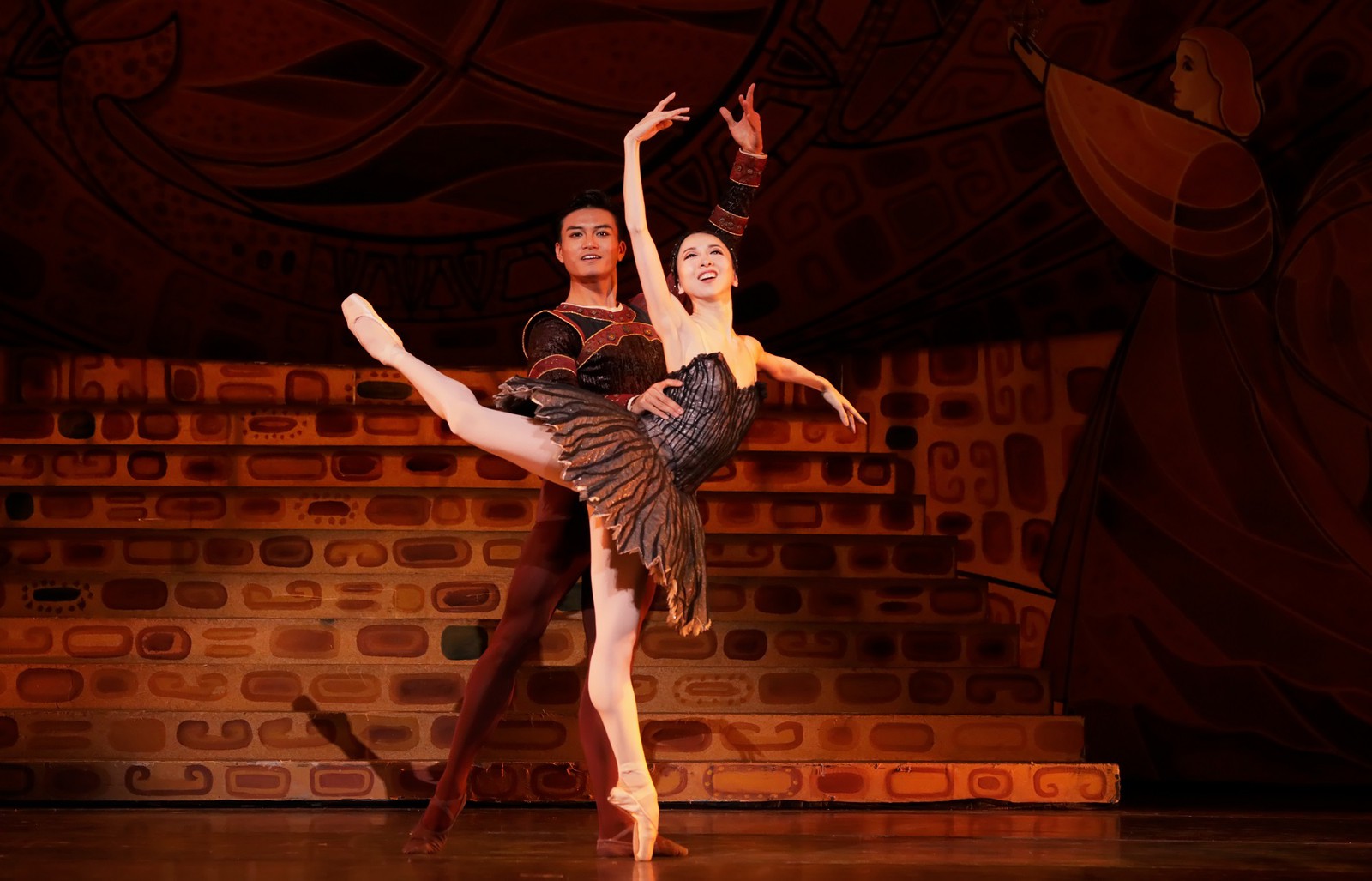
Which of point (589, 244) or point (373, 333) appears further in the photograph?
point (589, 244)

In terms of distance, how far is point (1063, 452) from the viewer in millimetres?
5906

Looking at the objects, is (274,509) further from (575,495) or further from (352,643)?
(575,495)

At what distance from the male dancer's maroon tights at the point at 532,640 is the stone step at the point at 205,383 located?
117 inches

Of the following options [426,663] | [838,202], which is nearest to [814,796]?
[426,663]

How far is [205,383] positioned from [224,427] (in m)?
0.59

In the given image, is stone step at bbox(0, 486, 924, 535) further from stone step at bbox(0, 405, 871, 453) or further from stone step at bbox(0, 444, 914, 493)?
stone step at bbox(0, 405, 871, 453)

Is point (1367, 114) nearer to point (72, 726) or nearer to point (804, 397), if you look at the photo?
point (804, 397)

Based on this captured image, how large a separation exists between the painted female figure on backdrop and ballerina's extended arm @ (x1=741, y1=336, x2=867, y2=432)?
110 inches

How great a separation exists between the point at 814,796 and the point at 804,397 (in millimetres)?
2347

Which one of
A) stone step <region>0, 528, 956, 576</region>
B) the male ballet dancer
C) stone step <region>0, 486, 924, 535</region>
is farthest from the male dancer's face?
stone step <region>0, 486, 924, 535</region>

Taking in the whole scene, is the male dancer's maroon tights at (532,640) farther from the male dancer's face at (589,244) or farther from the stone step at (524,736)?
the stone step at (524,736)

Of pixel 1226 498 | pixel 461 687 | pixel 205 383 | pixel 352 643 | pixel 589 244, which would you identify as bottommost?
pixel 461 687

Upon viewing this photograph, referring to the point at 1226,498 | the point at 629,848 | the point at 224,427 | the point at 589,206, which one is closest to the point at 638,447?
the point at 589,206

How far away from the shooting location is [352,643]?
15.3ft
